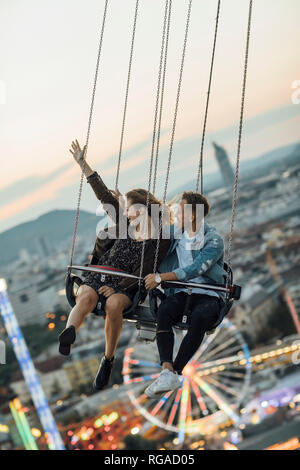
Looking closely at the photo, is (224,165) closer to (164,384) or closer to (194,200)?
(194,200)

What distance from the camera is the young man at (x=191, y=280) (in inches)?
182

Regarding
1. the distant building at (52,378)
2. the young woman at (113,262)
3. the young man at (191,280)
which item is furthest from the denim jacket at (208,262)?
the distant building at (52,378)

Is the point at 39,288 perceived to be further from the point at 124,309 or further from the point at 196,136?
the point at 124,309

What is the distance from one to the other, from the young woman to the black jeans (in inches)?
10.6

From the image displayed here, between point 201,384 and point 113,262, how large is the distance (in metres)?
24.1

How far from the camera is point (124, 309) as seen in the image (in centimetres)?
489

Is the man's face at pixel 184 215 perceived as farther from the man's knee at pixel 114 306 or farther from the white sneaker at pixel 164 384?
the white sneaker at pixel 164 384

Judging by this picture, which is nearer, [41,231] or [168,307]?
[168,307]

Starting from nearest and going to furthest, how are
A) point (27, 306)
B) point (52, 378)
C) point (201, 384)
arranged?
point (201, 384)
point (52, 378)
point (27, 306)

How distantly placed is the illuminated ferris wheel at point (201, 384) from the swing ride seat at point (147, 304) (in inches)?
873

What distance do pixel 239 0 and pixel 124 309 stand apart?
1778 inches

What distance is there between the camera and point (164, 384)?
440cm

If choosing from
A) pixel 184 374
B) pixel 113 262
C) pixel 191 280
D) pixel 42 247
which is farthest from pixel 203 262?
pixel 42 247
